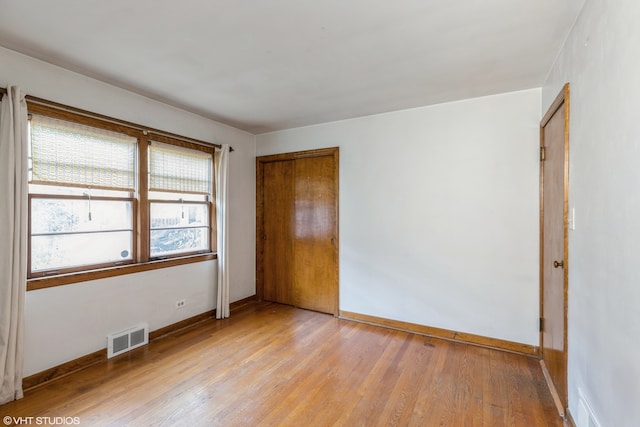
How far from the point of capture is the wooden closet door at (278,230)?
416 cm

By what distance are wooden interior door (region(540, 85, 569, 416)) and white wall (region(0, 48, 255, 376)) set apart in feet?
11.3

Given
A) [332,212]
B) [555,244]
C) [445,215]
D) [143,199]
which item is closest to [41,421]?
[143,199]

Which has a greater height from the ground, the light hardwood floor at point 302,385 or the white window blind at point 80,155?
the white window blind at point 80,155

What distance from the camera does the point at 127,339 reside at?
9.08 ft

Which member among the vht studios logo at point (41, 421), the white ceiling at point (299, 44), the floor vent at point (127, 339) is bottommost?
the vht studios logo at point (41, 421)

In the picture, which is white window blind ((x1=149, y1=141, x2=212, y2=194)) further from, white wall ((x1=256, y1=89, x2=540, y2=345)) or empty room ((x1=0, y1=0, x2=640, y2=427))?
white wall ((x1=256, y1=89, x2=540, y2=345))

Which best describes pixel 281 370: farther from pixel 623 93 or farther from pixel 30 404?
pixel 623 93

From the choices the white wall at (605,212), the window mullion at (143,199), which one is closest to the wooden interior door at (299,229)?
the window mullion at (143,199)

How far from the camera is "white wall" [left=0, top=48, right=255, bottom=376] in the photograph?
7.27 ft

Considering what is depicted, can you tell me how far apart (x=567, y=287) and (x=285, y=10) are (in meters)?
2.41

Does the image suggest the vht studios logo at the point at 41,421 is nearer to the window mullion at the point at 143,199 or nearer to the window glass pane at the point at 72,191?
the window mullion at the point at 143,199

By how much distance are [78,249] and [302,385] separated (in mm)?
2203

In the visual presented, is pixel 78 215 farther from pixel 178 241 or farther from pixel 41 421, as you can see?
pixel 41 421

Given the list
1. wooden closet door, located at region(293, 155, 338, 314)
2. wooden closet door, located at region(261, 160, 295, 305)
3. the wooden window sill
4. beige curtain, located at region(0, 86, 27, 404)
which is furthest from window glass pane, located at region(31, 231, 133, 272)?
wooden closet door, located at region(293, 155, 338, 314)
